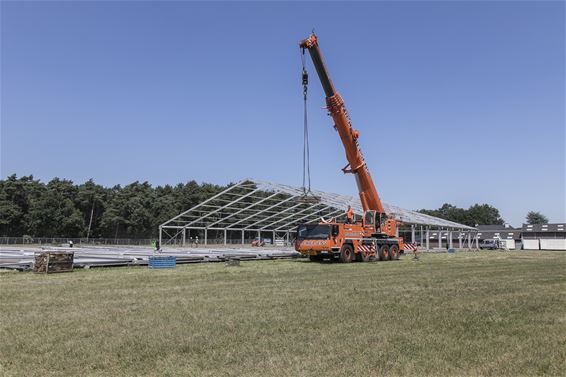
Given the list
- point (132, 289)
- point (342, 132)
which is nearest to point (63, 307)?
point (132, 289)

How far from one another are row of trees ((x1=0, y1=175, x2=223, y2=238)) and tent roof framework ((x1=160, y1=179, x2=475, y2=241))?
1280 inches

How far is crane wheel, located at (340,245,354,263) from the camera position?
2800cm

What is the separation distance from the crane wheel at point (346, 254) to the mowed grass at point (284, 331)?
1467 centimetres

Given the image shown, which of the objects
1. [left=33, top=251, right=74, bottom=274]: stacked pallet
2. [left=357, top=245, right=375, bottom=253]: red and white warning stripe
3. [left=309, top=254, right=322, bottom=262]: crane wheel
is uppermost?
[left=357, top=245, right=375, bottom=253]: red and white warning stripe

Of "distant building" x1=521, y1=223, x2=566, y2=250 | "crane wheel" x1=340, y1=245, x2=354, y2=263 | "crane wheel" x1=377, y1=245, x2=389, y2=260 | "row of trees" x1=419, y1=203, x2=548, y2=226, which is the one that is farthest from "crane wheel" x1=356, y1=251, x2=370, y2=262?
"row of trees" x1=419, y1=203, x2=548, y2=226

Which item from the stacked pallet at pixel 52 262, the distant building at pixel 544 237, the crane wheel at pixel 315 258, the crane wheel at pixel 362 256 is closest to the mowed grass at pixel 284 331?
the stacked pallet at pixel 52 262

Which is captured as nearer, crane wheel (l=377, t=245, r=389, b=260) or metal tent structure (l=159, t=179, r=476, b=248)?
crane wheel (l=377, t=245, r=389, b=260)

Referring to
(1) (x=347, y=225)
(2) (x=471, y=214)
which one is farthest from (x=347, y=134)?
(2) (x=471, y=214)

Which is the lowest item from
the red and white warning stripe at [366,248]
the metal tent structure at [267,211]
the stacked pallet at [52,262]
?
the stacked pallet at [52,262]

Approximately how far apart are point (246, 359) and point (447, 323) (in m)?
3.78

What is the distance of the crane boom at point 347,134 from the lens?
83.9 ft

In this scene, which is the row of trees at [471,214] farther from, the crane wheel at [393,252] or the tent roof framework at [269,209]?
the crane wheel at [393,252]

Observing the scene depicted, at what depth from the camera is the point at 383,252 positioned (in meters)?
32.0

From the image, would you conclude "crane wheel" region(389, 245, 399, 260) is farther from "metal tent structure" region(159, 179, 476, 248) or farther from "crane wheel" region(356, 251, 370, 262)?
"metal tent structure" region(159, 179, 476, 248)
